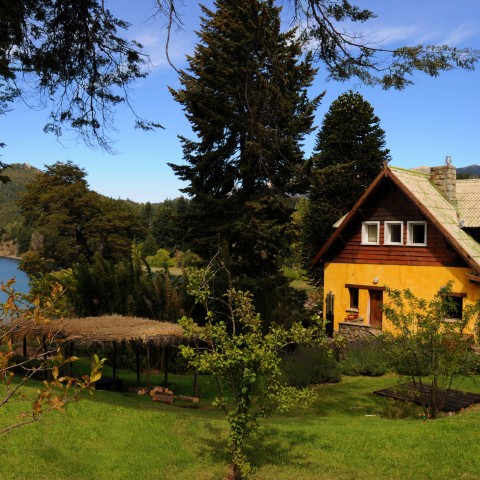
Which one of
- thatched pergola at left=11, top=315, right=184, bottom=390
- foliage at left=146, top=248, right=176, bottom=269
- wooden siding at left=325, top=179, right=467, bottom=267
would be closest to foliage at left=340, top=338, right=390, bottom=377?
wooden siding at left=325, top=179, right=467, bottom=267

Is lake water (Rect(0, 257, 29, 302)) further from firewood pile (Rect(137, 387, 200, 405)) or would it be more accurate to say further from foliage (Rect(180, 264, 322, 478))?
foliage (Rect(180, 264, 322, 478))

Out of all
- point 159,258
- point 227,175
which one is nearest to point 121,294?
point 227,175

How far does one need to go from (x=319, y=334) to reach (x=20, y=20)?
711 centimetres

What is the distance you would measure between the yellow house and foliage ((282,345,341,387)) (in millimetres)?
4969

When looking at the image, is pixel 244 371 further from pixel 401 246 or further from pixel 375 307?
pixel 375 307

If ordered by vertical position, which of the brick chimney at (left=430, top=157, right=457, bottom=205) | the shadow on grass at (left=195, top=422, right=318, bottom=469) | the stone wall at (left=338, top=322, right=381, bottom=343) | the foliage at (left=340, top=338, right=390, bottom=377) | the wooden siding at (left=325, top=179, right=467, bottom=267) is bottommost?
the foliage at (left=340, top=338, right=390, bottom=377)

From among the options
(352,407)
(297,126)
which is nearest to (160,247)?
(297,126)

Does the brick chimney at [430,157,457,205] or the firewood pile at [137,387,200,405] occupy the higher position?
the brick chimney at [430,157,457,205]

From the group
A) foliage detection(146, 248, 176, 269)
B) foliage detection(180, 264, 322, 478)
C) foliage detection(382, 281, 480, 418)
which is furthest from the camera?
foliage detection(146, 248, 176, 269)

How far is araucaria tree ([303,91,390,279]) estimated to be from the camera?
102ft

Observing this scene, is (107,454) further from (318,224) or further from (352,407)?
(318,224)

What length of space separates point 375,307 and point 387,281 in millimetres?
1653

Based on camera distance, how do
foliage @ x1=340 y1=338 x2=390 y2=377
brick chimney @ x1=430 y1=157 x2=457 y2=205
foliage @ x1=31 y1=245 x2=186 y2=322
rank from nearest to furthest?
foliage @ x1=340 y1=338 x2=390 y2=377, foliage @ x1=31 y1=245 x2=186 y2=322, brick chimney @ x1=430 y1=157 x2=457 y2=205

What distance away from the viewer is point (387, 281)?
24.3 meters
